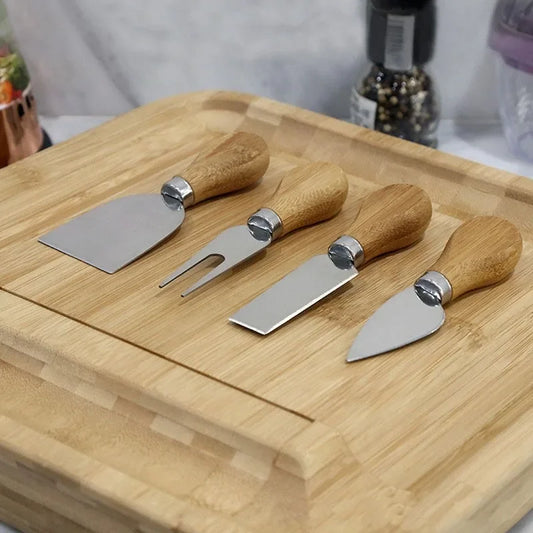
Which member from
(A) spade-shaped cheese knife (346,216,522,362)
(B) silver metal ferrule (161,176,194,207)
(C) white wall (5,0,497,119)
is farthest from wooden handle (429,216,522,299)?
(C) white wall (5,0,497,119)

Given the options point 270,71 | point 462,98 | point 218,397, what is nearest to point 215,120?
point 270,71

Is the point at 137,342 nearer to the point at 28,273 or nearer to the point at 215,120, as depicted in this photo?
the point at 28,273

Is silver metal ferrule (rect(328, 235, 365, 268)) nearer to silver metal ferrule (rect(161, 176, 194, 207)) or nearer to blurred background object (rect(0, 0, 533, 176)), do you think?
silver metal ferrule (rect(161, 176, 194, 207))

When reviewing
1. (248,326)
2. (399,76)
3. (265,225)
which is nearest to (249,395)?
(248,326)

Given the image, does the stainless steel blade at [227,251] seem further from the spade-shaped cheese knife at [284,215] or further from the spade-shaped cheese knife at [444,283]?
the spade-shaped cheese knife at [444,283]

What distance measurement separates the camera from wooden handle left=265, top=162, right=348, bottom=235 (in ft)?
2.51

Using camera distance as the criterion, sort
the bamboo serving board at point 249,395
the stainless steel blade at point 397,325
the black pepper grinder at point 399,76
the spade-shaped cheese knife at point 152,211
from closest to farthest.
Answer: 1. the bamboo serving board at point 249,395
2. the stainless steel blade at point 397,325
3. the spade-shaped cheese knife at point 152,211
4. the black pepper grinder at point 399,76

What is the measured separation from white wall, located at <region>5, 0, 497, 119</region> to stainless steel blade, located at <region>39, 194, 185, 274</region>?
0.99 feet

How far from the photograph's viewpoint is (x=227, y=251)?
2.41 feet

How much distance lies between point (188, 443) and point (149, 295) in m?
0.15

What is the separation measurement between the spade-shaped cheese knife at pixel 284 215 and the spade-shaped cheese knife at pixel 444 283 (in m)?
0.11

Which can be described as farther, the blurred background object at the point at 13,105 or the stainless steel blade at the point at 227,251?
the blurred background object at the point at 13,105

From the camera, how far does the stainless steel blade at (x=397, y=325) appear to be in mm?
650

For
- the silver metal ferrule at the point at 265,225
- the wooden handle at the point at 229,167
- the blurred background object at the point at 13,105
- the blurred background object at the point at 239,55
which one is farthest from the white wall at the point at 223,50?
the silver metal ferrule at the point at 265,225
